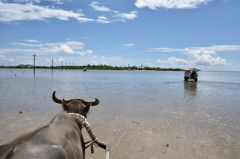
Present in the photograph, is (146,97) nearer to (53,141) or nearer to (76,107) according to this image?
(76,107)

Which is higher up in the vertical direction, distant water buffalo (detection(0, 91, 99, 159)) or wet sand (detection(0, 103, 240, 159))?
distant water buffalo (detection(0, 91, 99, 159))

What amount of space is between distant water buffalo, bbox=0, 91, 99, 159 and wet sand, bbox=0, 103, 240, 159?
2.30 metres

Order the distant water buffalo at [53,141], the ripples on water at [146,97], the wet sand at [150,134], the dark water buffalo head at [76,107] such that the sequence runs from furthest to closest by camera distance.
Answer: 1. the ripples on water at [146,97]
2. the wet sand at [150,134]
3. the dark water buffalo head at [76,107]
4. the distant water buffalo at [53,141]

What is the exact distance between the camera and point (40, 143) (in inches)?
80.0

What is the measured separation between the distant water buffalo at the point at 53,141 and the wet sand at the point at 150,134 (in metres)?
2.30

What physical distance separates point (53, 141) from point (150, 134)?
5.24 meters

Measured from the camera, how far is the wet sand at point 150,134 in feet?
17.5

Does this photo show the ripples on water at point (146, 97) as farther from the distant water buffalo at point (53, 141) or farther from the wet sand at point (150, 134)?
the distant water buffalo at point (53, 141)

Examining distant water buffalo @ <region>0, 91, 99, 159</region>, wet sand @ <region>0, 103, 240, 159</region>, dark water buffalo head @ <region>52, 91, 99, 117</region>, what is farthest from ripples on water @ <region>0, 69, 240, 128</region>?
distant water buffalo @ <region>0, 91, 99, 159</region>

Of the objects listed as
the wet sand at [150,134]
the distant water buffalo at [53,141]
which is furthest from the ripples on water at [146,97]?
the distant water buffalo at [53,141]

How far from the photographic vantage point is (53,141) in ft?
7.27

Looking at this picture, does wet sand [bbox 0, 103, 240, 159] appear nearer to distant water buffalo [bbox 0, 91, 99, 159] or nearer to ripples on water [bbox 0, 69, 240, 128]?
ripples on water [bbox 0, 69, 240, 128]

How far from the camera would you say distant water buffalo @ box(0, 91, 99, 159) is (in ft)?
6.02

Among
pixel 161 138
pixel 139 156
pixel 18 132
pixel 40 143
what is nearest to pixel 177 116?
pixel 161 138
